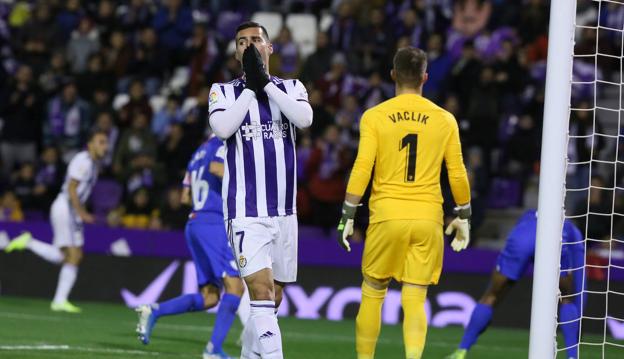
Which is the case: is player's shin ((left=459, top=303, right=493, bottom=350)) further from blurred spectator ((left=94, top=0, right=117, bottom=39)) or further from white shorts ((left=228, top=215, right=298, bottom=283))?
blurred spectator ((left=94, top=0, right=117, bottom=39))

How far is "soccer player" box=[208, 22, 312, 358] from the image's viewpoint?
7000 millimetres

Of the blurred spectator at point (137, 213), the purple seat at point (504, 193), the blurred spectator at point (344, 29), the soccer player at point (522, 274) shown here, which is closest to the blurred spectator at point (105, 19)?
the blurred spectator at point (344, 29)

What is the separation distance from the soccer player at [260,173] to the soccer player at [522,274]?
285 centimetres

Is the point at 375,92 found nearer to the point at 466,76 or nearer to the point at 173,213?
the point at 466,76

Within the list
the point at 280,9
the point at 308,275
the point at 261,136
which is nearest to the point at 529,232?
the point at 261,136

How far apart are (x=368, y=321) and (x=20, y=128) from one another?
12360 mm

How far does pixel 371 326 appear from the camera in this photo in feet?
24.6

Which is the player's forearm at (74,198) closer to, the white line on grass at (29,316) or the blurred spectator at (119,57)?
the white line on grass at (29,316)

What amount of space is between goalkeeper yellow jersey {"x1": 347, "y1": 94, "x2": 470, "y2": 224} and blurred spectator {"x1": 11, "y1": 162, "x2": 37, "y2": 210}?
10975mm

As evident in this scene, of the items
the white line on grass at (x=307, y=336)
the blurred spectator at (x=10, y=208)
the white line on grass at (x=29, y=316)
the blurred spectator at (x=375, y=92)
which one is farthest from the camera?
the blurred spectator at (x=10, y=208)

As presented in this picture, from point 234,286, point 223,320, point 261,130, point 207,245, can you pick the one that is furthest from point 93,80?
point 261,130

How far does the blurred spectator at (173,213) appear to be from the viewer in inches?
634

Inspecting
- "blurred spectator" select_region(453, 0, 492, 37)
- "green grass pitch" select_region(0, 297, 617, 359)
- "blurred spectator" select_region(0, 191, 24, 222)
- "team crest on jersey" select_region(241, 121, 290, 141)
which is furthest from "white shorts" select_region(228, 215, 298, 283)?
"blurred spectator" select_region(453, 0, 492, 37)

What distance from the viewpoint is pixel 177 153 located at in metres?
17.4
